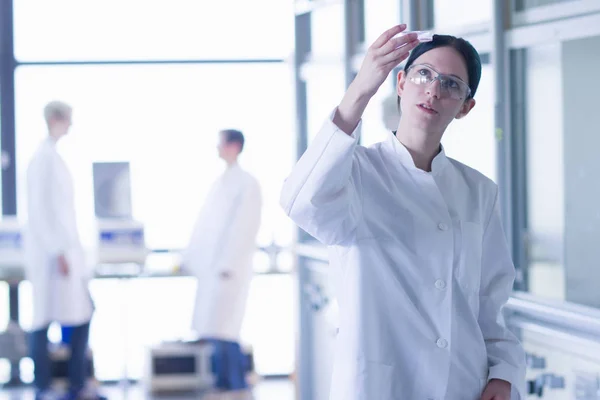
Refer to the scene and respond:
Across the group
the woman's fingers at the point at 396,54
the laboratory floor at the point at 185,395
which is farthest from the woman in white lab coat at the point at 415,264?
the laboratory floor at the point at 185,395

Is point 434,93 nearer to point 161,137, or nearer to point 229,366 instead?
point 229,366

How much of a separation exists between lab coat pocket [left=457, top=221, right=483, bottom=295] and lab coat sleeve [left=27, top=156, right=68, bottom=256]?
357cm

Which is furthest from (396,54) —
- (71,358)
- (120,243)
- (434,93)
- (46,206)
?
(71,358)

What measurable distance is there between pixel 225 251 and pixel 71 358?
1076 mm

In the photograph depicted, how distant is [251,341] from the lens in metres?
6.13

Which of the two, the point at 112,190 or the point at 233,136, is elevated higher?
the point at 233,136

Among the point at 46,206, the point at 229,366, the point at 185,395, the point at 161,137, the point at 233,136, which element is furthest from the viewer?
the point at 161,137

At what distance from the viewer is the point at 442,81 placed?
4.78ft

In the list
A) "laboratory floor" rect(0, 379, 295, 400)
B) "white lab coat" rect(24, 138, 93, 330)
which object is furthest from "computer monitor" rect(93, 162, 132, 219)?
"laboratory floor" rect(0, 379, 295, 400)

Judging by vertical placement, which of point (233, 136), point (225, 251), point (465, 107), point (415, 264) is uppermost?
point (233, 136)

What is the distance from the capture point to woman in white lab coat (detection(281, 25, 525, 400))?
4.74ft

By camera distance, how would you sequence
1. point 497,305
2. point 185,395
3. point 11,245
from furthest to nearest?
point 185,395 < point 11,245 < point 497,305

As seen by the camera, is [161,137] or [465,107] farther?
[161,137]

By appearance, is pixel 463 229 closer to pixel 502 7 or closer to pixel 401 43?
pixel 401 43
